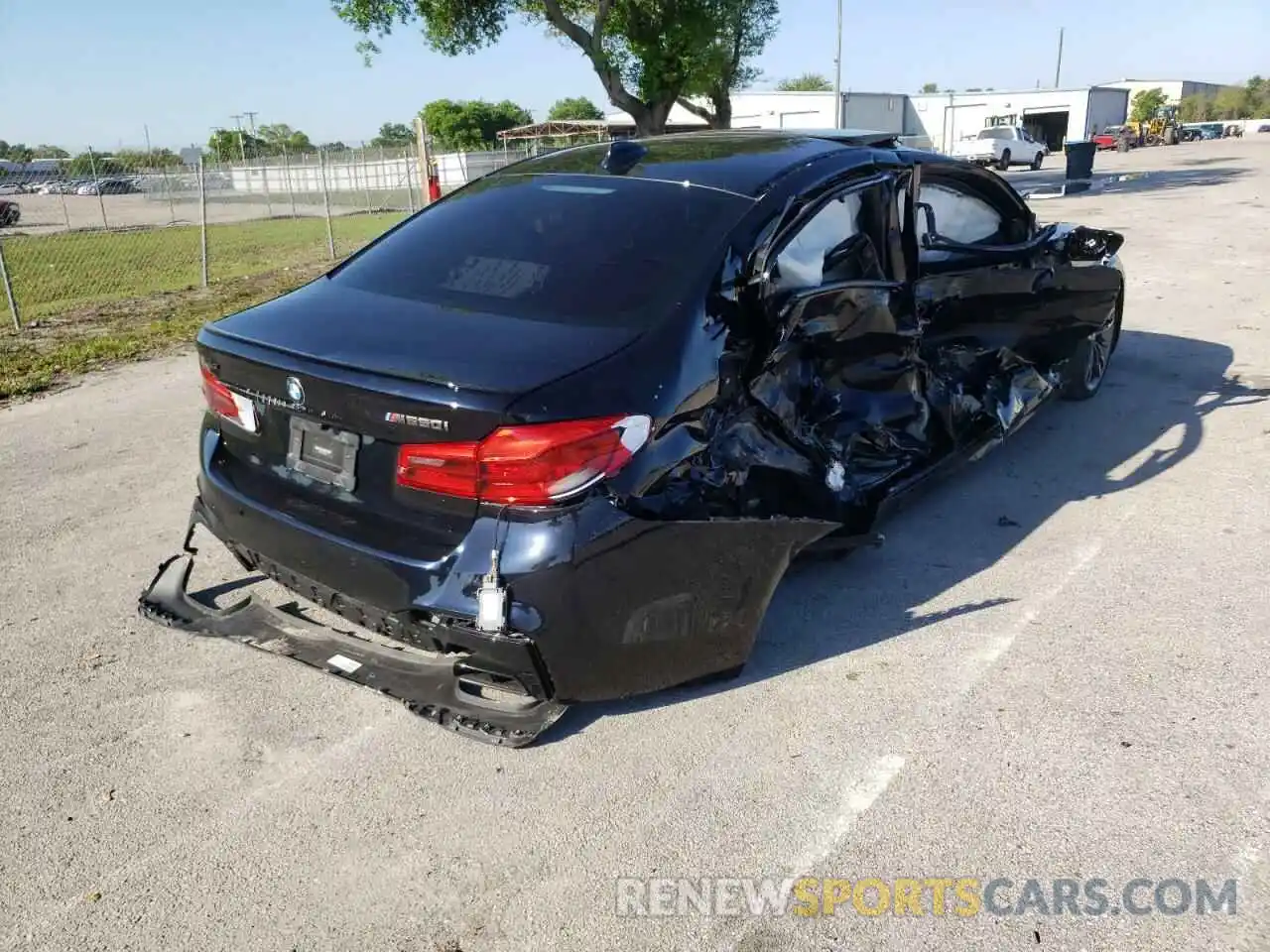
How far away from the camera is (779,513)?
126 inches

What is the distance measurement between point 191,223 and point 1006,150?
2974cm

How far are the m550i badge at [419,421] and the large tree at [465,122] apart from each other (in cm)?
6926

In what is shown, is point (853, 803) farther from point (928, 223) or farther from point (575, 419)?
point (928, 223)

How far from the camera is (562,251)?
3.23 m

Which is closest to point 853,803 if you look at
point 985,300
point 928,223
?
point 928,223

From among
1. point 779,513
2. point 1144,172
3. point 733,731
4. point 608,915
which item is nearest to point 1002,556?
point 779,513

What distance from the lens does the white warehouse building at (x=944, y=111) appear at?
54125 mm

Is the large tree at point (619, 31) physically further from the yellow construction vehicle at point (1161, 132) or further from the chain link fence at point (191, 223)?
the yellow construction vehicle at point (1161, 132)

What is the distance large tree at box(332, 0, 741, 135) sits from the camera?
66.4 feet

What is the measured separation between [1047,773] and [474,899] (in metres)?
1.62

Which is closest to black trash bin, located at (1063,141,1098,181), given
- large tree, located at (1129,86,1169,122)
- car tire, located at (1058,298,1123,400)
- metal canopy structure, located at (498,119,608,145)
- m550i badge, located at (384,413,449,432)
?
car tire, located at (1058,298,1123,400)

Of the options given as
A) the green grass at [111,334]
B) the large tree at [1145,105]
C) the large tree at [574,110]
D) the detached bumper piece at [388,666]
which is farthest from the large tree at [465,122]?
the detached bumper piece at [388,666]

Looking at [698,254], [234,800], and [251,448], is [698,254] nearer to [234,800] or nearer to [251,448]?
[251,448]

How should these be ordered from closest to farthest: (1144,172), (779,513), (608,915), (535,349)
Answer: (608,915) < (535,349) < (779,513) < (1144,172)
